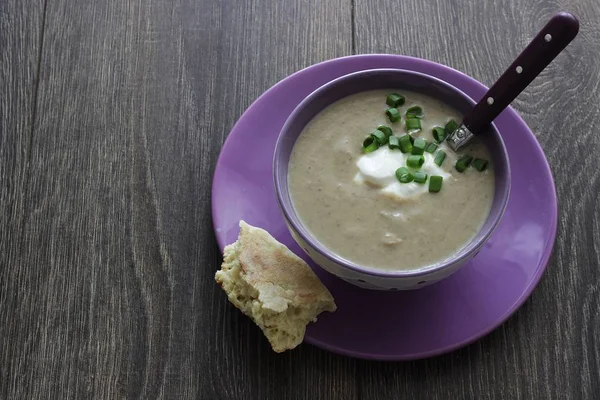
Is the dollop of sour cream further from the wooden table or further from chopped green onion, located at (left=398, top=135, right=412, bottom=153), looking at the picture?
the wooden table

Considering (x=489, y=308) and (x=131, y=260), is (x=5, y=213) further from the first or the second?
(x=489, y=308)

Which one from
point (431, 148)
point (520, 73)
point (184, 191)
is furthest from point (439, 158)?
point (184, 191)

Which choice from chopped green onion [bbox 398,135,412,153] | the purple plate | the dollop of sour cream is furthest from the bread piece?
chopped green onion [bbox 398,135,412,153]

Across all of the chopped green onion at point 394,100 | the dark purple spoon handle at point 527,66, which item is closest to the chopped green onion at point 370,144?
the chopped green onion at point 394,100

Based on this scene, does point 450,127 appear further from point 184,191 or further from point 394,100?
point 184,191

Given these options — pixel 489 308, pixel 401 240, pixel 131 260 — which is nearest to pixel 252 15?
pixel 131 260

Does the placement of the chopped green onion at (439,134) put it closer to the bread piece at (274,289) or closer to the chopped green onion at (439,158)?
the chopped green onion at (439,158)
